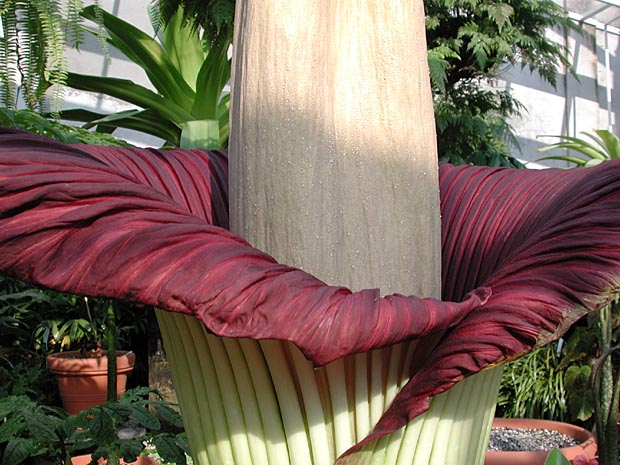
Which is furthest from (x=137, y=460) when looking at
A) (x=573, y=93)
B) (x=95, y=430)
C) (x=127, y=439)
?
(x=573, y=93)

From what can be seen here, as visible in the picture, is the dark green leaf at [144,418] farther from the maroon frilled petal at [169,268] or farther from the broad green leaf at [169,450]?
the maroon frilled petal at [169,268]

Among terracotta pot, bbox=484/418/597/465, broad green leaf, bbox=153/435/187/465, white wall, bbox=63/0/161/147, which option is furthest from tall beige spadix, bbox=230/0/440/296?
white wall, bbox=63/0/161/147

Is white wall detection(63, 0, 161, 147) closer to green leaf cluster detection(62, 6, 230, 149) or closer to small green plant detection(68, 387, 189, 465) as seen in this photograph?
green leaf cluster detection(62, 6, 230, 149)

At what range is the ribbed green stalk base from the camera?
46cm

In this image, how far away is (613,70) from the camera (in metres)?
6.14

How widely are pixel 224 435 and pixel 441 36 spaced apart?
10.6 ft

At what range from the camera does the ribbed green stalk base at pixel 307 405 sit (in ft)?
1.52

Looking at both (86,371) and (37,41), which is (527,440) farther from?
(37,41)

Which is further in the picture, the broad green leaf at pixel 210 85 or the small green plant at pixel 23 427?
the broad green leaf at pixel 210 85

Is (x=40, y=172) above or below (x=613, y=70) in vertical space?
below

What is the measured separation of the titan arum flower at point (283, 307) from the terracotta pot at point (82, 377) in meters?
2.23

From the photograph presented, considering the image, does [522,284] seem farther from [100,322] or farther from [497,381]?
[100,322]

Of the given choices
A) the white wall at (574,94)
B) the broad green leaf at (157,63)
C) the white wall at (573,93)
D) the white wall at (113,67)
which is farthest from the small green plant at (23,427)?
the white wall at (574,94)

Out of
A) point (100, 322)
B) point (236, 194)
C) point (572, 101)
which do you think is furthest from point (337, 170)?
point (572, 101)
